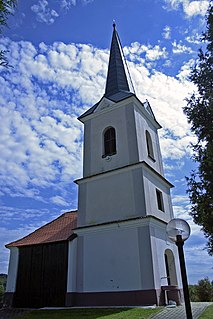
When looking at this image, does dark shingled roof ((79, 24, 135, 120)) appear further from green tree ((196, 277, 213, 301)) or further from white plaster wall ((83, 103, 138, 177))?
green tree ((196, 277, 213, 301))

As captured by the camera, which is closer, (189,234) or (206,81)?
(189,234)

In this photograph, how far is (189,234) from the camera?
5.45 m

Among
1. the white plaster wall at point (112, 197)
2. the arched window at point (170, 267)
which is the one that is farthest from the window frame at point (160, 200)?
the arched window at point (170, 267)

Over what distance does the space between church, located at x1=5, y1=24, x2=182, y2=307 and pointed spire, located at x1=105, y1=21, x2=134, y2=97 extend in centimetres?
125

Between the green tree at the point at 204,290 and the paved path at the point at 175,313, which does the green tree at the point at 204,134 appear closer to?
the paved path at the point at 175,313

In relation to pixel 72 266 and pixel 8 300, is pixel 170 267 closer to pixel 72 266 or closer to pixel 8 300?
pixel 72 266

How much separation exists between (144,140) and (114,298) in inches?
370

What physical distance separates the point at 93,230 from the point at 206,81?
9.74 m

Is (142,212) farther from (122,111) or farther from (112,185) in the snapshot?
(122,111)

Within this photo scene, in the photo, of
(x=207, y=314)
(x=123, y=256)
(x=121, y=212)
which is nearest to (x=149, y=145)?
(x=121, y=212)

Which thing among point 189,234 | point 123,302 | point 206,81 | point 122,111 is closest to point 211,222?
point 189,234

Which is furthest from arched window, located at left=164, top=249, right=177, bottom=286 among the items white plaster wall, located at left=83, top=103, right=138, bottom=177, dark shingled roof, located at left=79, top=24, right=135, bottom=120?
dark shingled roof, located at left=79, top=24, right=135, bottom=120

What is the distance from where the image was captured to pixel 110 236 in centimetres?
1500

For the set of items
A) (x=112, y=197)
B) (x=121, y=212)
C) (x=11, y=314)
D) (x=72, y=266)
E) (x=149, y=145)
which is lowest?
(x=11, y=314)
